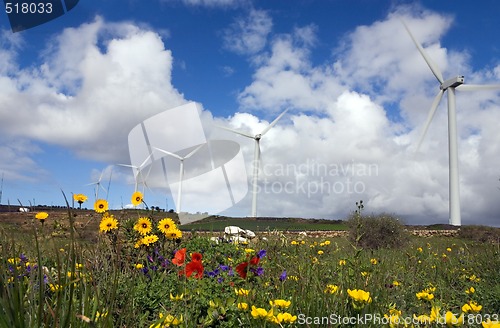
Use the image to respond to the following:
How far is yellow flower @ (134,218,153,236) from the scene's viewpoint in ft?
20.5

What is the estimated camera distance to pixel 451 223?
39.8 meters

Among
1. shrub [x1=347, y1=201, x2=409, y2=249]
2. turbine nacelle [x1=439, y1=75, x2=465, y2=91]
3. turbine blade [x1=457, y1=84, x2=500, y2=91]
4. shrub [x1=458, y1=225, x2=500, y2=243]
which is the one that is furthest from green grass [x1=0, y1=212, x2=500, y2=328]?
turbine nacelle [x1=439, y1=75, x2=465, y2=91]

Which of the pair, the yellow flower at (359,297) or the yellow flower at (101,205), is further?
the yellow flower at (101,205)

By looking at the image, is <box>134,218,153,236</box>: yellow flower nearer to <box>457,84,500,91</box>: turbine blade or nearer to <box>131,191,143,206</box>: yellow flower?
<box>131,191,143,206</box>: yellow flower

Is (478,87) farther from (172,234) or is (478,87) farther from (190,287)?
(190,287)

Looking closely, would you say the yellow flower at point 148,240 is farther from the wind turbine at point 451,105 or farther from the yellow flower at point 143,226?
the wind turbine at point 451,105

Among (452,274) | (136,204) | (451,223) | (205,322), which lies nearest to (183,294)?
(205,322)

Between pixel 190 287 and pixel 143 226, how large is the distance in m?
2.09

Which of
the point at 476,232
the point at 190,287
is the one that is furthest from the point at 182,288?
the point at 476,232

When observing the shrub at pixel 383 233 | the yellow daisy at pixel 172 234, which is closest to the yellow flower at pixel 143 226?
the yellow daisy at pixel 172 234

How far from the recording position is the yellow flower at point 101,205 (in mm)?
6093

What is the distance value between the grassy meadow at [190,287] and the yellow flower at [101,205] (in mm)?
15

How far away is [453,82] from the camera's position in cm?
3275

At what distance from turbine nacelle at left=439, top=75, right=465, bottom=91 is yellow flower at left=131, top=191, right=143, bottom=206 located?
3213cm
